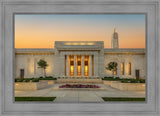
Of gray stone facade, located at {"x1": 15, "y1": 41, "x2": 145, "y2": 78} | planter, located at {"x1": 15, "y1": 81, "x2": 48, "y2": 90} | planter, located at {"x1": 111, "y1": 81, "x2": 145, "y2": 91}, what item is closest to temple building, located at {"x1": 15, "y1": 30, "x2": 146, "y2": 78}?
gray stone facade, located at {"x1": 15, "y1": 41, "x2": 145, "y2": 78}

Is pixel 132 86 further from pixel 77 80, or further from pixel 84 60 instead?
pixel 84 60

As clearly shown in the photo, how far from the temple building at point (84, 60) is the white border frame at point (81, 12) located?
98.0ft

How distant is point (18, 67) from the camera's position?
42.0 m

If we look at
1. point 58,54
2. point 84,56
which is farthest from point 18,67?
point 84,56

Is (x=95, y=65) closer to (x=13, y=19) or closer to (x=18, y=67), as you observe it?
(x=18, y=67)

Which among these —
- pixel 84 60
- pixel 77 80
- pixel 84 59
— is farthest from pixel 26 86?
pixel 84 60

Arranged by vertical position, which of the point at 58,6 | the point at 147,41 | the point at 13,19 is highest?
the point at 58,6

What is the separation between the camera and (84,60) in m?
40.0

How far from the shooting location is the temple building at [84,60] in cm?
3678

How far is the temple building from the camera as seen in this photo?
3678 cm

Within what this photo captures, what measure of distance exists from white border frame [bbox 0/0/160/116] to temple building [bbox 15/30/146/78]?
98.0 feet
